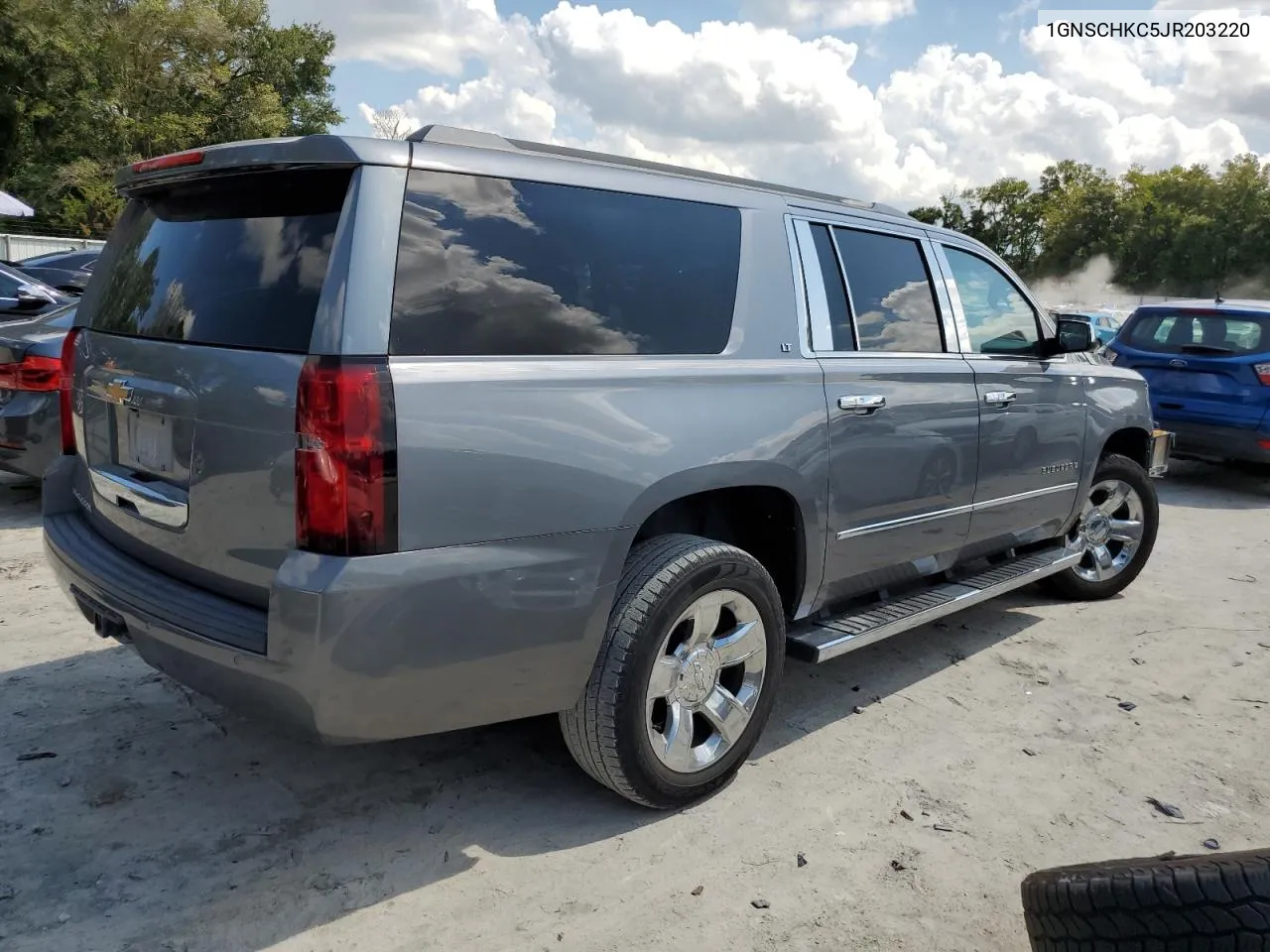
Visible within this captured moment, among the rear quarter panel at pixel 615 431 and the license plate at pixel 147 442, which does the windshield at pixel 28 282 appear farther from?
the rear quarter panel at pixel 615 431

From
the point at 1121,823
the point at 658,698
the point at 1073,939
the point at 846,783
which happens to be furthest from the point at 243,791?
the point at 1121,823

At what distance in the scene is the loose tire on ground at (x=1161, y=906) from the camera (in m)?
1.96

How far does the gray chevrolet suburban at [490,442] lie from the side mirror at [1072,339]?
1.14m

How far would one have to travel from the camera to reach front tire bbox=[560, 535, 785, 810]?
113 inches

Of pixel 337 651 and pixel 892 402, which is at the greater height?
pixel 892 402

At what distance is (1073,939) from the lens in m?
2.18

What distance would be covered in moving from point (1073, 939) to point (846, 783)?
4.16 feet

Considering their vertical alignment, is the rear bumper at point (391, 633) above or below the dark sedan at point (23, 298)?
below

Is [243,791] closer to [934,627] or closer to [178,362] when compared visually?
[178,362]

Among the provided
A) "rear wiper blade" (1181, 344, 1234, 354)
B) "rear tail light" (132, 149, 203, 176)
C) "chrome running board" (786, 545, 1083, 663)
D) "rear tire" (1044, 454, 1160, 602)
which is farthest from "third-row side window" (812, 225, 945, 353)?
"rear wiper blade" (1181, 344, 1234, 354)

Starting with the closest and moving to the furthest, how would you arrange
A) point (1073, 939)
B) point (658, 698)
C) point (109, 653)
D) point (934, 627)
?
1. point (1073, 939)
2. point (658, 698)
3. point (109, 653)
4. point (934, 627)

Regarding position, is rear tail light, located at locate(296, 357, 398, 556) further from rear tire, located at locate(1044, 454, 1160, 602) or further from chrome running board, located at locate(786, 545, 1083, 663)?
rear tire, located at locate(1044, 454, 1160, 602)

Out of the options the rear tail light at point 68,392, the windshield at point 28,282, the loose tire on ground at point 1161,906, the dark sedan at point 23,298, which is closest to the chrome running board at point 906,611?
the loose tire on ground at point 1161,906

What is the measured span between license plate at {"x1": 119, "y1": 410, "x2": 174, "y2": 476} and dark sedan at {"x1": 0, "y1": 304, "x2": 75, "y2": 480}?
3661 millimetres
